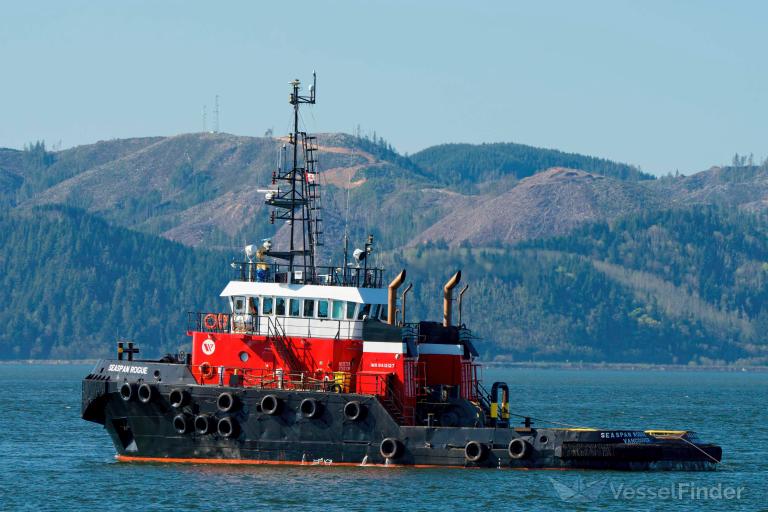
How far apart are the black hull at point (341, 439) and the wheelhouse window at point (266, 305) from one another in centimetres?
264

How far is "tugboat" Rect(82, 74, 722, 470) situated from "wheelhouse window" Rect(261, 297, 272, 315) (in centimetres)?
5

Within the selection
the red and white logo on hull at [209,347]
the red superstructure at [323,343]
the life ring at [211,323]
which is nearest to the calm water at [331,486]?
the red superstructure at [323,343]

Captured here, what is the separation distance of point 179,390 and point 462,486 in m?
8.12

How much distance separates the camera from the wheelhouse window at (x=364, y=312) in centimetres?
4029

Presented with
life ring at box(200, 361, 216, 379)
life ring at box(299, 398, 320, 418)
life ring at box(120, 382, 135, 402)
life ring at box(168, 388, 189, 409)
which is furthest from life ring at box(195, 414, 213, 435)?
life ring at box(299, 398, 320, 418)

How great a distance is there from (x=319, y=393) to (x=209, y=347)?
379cm

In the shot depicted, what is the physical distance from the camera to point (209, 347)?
40438 mm

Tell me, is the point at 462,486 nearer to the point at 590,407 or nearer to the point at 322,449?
the point at 322,449

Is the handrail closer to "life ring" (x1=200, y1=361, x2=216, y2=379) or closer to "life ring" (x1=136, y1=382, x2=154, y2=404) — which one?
"life ring" (x1=200, y1=361, x2=216, y2=379)

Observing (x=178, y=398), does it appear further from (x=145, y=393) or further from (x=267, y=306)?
(x=267, y=306)

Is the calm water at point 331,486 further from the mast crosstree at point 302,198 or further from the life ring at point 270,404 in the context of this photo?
the mast crosstree at point 302,198

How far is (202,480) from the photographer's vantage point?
1468 inches

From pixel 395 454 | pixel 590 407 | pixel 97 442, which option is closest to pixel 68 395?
pixel 590 407

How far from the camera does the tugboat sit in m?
38.7
